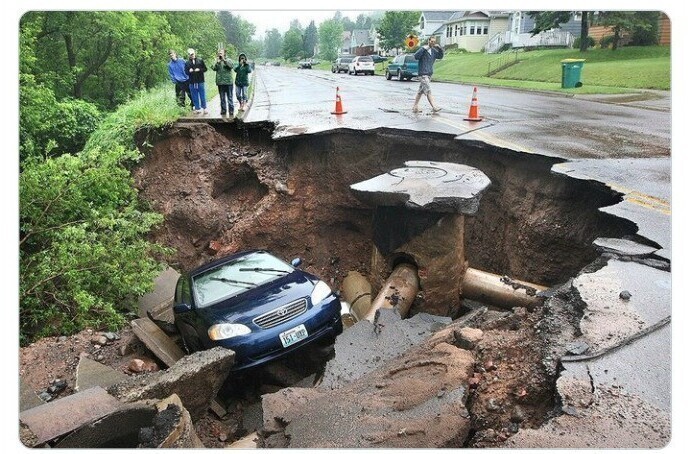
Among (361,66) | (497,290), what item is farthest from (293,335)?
(361,66)

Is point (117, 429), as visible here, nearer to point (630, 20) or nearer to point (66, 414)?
point (66, 414)

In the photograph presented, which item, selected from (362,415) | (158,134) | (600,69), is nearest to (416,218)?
(362,415)

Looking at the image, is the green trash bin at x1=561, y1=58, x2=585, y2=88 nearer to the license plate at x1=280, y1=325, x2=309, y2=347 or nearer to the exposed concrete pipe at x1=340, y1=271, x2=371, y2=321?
the exposed concrete pipe at x1=340, y1=271, x2=371, y2=321

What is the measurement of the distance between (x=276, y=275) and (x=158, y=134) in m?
5.04

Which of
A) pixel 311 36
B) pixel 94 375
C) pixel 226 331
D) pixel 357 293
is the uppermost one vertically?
pixel 311 36

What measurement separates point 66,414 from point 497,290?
540cm

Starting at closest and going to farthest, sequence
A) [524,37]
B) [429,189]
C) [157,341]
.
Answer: [157,341] → [429,189] → [524,37]

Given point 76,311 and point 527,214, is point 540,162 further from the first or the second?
point 76,311

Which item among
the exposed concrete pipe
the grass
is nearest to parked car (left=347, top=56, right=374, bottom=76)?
the grass

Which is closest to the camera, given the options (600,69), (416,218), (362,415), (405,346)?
(362,415)

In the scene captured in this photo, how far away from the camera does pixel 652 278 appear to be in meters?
4.55

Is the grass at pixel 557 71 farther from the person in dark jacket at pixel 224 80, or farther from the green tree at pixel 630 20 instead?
the person in dark jacket at pixel 224 80

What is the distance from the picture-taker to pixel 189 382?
15.4 ft

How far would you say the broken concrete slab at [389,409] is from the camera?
10.6 ft
